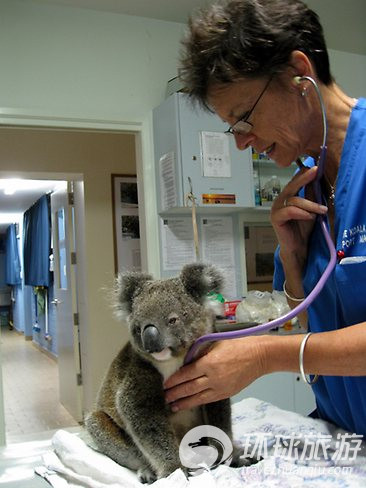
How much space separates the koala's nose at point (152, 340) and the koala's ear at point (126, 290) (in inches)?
4.3

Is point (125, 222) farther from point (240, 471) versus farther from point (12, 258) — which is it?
point (12, 258)

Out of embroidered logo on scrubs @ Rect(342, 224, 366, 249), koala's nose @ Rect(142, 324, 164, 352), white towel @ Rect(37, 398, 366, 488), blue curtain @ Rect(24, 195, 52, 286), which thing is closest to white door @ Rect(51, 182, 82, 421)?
blue curtain @ Rect(24, 195, 52, 286)

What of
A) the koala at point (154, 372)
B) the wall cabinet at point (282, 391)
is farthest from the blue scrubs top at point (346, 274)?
the wall cabinet at point (282, 391)

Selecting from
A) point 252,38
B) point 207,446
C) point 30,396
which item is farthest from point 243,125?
point 30,396

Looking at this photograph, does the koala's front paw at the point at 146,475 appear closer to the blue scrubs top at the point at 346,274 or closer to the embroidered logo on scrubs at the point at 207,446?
the embroidered logo on scrubs at the point at 207,446

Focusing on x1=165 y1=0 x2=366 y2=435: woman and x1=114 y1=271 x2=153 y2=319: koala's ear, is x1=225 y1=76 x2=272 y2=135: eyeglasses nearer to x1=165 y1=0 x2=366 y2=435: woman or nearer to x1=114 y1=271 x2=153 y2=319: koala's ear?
x1=165 y1=0 x2=366 y2=435: woman

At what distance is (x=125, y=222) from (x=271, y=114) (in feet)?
11.6

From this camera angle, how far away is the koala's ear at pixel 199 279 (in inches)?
35.4

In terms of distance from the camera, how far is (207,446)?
90 cm

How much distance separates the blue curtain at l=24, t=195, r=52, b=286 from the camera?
6.89 m

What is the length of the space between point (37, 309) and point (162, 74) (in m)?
6.86

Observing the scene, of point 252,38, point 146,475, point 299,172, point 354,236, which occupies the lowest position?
point 146,475

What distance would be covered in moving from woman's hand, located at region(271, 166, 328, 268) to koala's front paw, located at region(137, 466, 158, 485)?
1.74ft

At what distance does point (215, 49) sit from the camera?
2.96 ft
